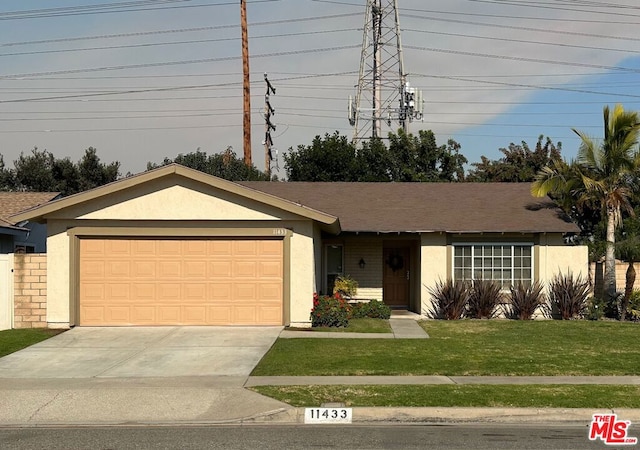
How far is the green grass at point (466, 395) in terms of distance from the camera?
379 inches

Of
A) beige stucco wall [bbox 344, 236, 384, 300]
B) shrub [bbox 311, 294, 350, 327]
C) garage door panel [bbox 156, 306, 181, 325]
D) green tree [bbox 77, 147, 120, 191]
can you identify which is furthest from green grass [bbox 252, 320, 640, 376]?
green tree [bbox 77, 147, 120, 191]

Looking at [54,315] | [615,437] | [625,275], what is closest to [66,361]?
[54,315]

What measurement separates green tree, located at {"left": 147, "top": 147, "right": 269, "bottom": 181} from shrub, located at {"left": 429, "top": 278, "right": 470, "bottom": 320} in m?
16.2

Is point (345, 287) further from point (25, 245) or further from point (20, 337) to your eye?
point (25, 245)

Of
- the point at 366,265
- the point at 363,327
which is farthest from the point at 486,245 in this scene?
the point at 363,327

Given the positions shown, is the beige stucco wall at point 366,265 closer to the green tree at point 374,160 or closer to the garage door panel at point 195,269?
the garage door panel at point 195,269

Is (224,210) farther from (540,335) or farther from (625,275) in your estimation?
(625,275)

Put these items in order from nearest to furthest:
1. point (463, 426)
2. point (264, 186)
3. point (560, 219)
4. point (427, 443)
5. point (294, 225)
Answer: point (427, 443) → point (463, 426) → point (294, 225) → point (560, 219) → point (264, 186)

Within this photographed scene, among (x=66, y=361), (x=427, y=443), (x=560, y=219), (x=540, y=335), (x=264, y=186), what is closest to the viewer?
(x=427, y=443)

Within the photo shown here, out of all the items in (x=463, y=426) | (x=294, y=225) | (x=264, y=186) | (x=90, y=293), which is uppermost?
(x=264, y=186)

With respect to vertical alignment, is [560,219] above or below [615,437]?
above

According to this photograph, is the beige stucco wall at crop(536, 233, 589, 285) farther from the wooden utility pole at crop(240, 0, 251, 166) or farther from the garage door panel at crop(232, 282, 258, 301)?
the wooden utility pole at crop(240, 0, 251, 166)

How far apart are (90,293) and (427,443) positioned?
11.7 meters

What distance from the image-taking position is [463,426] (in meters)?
9.02
